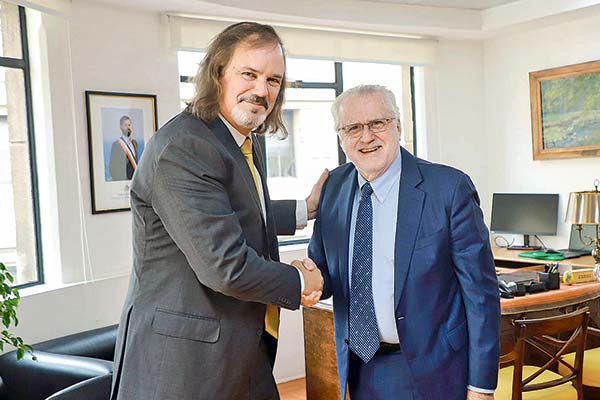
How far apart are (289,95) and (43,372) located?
10.4ft

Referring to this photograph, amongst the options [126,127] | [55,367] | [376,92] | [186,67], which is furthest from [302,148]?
[376,92]

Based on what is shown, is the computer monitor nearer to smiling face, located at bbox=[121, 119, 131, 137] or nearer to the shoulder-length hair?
smiling face, located at bbox=[121, 119, 131, 137]

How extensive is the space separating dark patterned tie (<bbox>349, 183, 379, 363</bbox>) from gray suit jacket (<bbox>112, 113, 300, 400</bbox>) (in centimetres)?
35

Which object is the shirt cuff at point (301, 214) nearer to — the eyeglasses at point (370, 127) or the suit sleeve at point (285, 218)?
the suit sleeve at point (285, 218)

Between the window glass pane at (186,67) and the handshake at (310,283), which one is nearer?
the handshake at (310,283)

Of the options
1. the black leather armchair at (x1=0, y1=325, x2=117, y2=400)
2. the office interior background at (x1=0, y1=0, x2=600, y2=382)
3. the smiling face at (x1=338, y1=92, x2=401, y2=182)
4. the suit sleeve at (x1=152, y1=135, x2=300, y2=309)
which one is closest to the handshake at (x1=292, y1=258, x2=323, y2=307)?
the suit sleeve at (x1=152, y1=135, x2=300, y2=309)

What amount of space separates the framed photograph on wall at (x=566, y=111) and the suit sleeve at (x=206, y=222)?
4678 millimetres

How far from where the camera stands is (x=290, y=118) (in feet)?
19.7

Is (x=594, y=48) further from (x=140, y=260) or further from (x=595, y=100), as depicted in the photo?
(x=140, y=260)

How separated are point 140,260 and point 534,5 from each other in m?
4.82

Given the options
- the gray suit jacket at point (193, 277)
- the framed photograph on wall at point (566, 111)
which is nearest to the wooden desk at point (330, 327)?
the gray suit jacket at point (193, 277)

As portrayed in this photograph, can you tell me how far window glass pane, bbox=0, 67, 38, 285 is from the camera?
4191 millimetres

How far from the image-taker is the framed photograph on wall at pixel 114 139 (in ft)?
14.4

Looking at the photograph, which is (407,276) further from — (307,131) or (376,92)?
(307,131)
